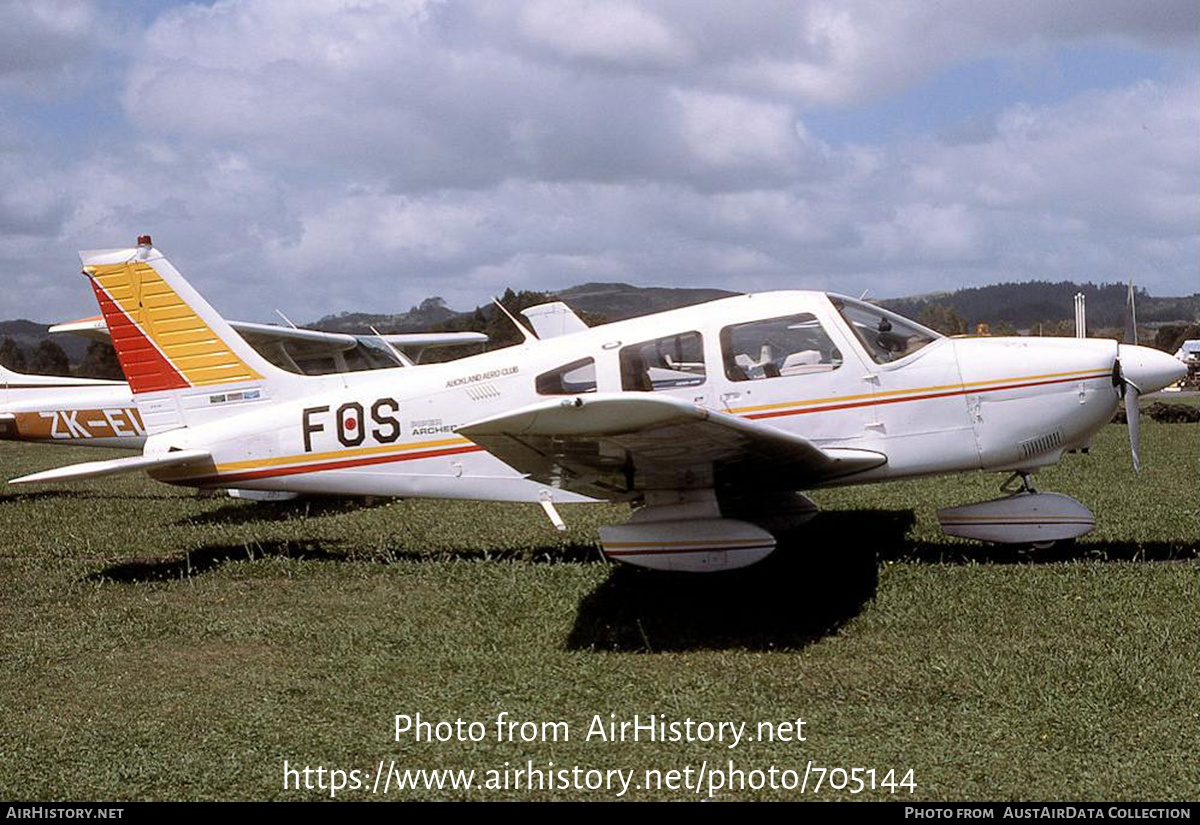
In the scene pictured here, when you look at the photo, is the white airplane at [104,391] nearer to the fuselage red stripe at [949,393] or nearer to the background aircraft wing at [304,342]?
the background aircraft wing at [304,342]

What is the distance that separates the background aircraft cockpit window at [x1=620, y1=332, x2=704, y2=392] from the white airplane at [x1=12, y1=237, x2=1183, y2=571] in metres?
0.01

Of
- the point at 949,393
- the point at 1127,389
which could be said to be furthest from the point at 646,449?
the point at 1127,389

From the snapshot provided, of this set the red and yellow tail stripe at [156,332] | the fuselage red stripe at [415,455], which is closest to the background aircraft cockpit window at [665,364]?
the fuselage red stripe at [415,455]

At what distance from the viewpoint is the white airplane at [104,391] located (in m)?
14.1

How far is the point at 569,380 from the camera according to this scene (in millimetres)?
7723

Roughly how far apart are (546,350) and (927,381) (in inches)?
109

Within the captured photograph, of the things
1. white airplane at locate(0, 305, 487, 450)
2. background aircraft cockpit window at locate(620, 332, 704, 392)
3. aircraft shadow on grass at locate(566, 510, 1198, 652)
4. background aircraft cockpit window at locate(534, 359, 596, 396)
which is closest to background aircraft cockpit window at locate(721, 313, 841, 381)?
background aircraft cockpit window at locate(620, 332, 704, 392)

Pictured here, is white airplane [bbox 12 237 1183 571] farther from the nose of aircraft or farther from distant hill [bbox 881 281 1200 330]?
distant hill [bbox 881 281 1200 330]

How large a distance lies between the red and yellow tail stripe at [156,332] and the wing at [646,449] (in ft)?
11.8

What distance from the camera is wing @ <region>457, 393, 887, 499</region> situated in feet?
17.4

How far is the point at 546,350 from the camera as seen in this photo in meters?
7.95
